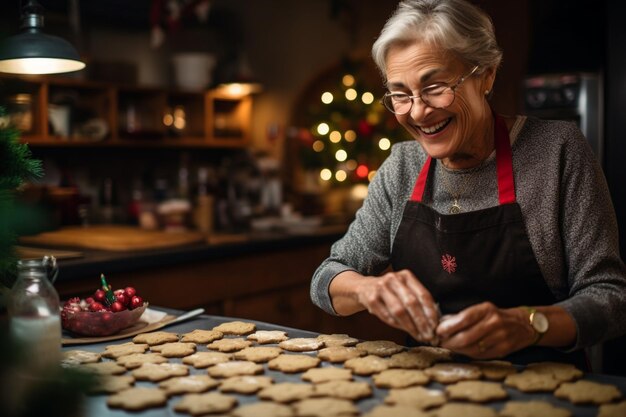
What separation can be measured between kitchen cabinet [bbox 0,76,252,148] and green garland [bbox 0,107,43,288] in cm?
194

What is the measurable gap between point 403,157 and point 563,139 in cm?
45

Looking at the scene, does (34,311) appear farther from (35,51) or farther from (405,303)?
(35,51)

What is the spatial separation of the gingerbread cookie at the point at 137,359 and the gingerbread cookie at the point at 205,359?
60 millimetres

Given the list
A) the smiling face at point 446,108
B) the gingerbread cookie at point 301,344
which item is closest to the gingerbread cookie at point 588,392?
the gingerbread cookie at point 301,344

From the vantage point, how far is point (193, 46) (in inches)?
207

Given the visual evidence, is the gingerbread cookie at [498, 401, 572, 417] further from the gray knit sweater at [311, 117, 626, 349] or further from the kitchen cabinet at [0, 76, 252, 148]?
the kitchen cabinet at [0, 76, 252, 148]

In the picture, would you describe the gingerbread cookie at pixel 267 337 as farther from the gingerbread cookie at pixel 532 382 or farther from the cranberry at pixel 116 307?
the gingerbread cookie at pixel 532 382

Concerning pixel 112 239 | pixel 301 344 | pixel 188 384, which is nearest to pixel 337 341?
pixel 301 344

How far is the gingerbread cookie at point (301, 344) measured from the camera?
A: 1606mm

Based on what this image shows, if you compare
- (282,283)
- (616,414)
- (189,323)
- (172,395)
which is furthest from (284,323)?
(616,414)

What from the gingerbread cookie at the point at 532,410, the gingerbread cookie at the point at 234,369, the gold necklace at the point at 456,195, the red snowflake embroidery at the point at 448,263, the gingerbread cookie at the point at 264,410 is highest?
the gold necklace at the point at 456,195

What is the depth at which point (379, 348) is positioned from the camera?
5.24ft

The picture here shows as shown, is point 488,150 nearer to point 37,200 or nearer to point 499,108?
point 37,200

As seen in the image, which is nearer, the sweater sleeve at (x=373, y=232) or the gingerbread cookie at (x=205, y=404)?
the gingerbread cookie at (x=205, y=404)
